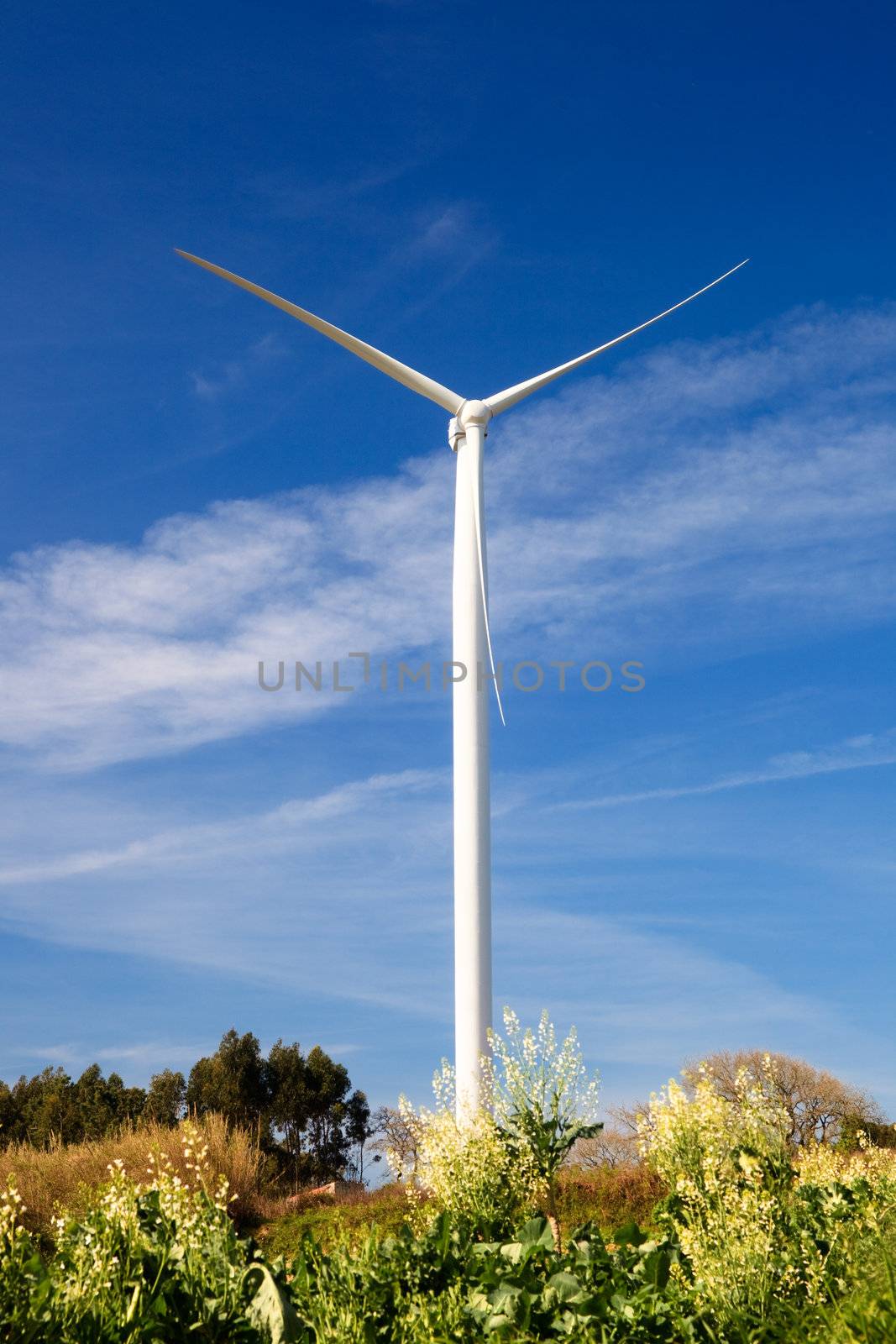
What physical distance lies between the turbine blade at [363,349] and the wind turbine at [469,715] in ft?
0.07

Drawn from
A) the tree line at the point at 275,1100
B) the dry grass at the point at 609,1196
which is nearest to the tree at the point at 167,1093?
the tree line at the point at 275,1100

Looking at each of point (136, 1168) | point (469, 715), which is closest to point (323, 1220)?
point (136, 1168)

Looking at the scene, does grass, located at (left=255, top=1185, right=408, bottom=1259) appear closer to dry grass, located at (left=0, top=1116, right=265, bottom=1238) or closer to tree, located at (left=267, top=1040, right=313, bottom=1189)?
dry grass, located at (left=0, top=1116, right=265, bottom=1238)

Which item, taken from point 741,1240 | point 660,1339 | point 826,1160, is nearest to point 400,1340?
point 660,1339

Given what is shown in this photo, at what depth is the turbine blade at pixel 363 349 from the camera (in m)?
24.4

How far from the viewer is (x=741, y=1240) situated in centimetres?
847

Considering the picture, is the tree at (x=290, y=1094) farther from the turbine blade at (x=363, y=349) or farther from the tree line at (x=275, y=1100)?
the turbine blade at (x=363, y=349)

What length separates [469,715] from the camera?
68.2 ft

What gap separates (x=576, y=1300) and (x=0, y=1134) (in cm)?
4551

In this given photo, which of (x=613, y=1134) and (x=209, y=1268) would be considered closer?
(x=209, y=1268)

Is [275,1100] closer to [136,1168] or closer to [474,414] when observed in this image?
[136,1168]

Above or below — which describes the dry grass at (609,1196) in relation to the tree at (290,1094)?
below

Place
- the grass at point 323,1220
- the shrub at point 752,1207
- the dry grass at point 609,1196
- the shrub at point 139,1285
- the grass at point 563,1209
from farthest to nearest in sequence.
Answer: the dry grass at point 609,1196 → the grass at point 563,1209 → the grass at point 323,1220 → the shrub at point 752,1207 → the shrub at point 139,1285

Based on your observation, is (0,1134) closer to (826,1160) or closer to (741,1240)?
(826,1160)
